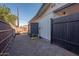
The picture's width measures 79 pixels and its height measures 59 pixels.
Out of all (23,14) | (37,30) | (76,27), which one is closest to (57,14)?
(23,14)

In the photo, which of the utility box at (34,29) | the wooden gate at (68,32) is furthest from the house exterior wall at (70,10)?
the utility box at (34,29)

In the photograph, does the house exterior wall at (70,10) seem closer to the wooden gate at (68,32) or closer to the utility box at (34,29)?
the wooden gate at (68,32)

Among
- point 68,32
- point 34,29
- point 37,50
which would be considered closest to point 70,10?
point 68,32

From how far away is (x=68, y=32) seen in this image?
5.00m

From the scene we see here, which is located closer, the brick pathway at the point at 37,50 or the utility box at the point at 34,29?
the brick pathway at the point at 37,50

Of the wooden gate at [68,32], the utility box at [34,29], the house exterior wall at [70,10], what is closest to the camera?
the wooden gate at [68,32]

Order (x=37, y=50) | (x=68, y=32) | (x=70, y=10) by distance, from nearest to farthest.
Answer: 1. (x=68, y=32)
2. (x=37, y=50)
3. (x=70, y=10)

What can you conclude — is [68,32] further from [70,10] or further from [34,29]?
[34,29]

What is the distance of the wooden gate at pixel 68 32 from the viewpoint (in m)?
4.49

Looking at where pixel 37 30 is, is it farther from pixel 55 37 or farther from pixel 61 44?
pixel 61 44

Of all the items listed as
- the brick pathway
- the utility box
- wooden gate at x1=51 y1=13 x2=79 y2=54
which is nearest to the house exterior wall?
wooden gate at x1=51 y1=13 x2=79 y2=54

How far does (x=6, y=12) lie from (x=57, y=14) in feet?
8.30

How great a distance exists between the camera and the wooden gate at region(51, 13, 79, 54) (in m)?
4.49

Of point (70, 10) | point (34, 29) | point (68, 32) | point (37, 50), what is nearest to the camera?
point (68, 32)
